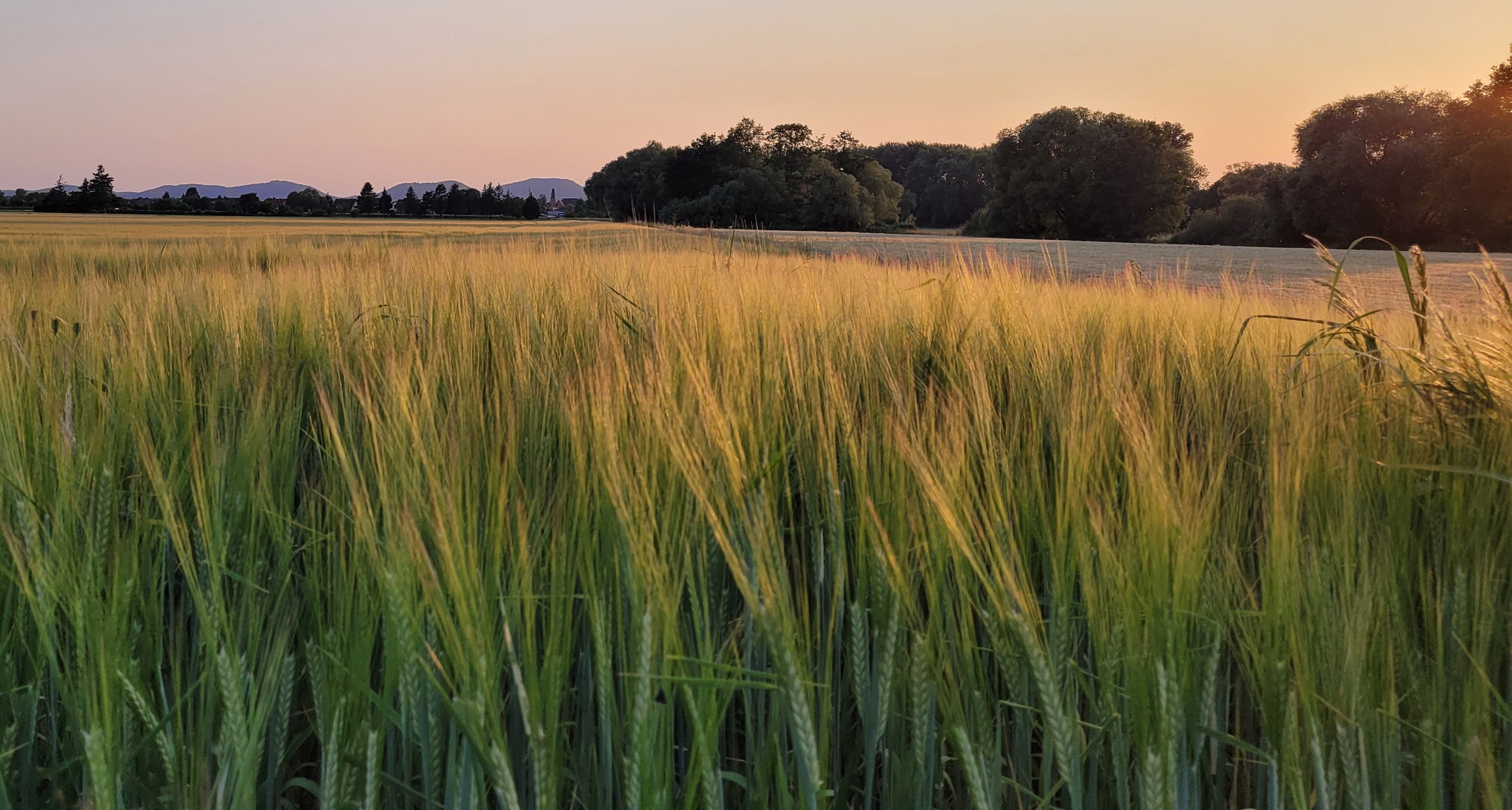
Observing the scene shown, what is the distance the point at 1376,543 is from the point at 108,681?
1.06 meters

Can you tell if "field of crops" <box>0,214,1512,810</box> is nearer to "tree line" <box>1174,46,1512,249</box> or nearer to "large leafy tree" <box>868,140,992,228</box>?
"tree line" <box>1174,46,1512,249</box>

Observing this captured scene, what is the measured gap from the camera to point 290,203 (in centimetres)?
3381

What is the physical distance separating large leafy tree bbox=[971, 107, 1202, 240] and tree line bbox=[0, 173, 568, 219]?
79.7ft

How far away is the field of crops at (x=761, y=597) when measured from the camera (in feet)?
1.91

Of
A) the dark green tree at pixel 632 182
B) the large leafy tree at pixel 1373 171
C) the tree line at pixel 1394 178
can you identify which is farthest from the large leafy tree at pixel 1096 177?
the dark green tree at pixel 632 182

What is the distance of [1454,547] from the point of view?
0.73 meters

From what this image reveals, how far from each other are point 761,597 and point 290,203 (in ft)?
128

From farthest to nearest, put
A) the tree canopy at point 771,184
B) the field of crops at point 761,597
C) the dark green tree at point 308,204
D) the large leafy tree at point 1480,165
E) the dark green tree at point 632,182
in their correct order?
the dark green tree at point 632,182, the tree canopy at point 771,184, the dark green tree at point 308,204, the large leafy tree at point 1480,165, the field of crops at point 761,597

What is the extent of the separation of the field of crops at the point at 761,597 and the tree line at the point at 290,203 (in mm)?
33547

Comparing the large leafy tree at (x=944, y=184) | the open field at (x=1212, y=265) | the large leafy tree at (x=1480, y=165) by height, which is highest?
the large leafy tree at (x=944, y=184)

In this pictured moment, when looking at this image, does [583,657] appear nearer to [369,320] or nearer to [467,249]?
[369,320]

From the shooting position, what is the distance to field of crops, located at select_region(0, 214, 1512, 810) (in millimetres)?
582

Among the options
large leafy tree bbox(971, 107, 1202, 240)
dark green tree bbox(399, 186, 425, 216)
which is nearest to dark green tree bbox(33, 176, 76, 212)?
dark green tree bbox(399, 186, 425, 216)

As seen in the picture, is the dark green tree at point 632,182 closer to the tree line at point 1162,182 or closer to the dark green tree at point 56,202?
the tree line at point 1162,182
